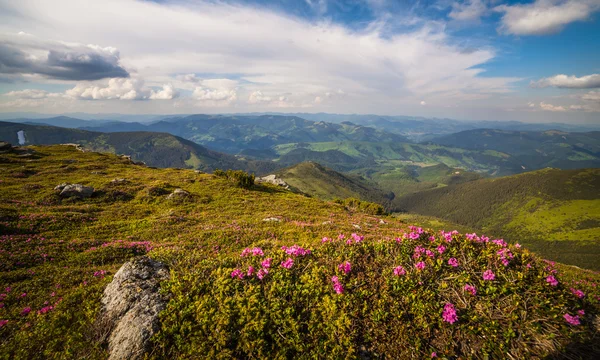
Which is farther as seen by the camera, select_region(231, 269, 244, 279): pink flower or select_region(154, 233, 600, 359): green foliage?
select_region(231, 269, 244, 279): pink flower

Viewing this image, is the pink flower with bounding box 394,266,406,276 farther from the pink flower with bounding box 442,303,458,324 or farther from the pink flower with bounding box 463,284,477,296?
the pink flower with bounding box 463,284,477,296

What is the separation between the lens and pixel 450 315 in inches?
226

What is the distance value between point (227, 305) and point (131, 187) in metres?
32.7

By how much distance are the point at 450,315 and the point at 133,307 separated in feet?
29.6

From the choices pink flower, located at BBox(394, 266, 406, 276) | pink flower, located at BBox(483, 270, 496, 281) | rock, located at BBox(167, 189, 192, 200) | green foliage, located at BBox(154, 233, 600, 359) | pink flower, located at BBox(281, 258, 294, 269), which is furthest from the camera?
rock, located at BBox(167, 189, 192, 200)

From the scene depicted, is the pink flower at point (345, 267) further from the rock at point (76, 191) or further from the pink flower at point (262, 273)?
the rock at point (76, 191)

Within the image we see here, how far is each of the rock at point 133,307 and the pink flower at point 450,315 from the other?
7.68 meters

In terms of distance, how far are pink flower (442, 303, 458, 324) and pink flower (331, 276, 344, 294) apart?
2.58 meters

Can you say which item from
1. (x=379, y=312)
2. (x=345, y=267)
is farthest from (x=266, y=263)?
(x=379, y=312)

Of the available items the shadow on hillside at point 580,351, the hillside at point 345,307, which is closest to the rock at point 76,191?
the hillside at point 345,307

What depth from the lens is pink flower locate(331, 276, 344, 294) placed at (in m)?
6.61

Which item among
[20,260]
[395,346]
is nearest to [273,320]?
[395,346]

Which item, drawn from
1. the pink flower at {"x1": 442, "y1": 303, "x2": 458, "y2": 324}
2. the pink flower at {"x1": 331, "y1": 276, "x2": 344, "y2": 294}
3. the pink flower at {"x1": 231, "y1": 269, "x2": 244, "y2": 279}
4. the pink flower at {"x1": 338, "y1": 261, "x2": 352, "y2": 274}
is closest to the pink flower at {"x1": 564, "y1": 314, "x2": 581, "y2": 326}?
the pink flower at {"x1": 442, "y1": 303, "x2": 458, "y2": 324}

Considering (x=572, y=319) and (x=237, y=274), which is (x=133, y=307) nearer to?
(x=237, y=274)
